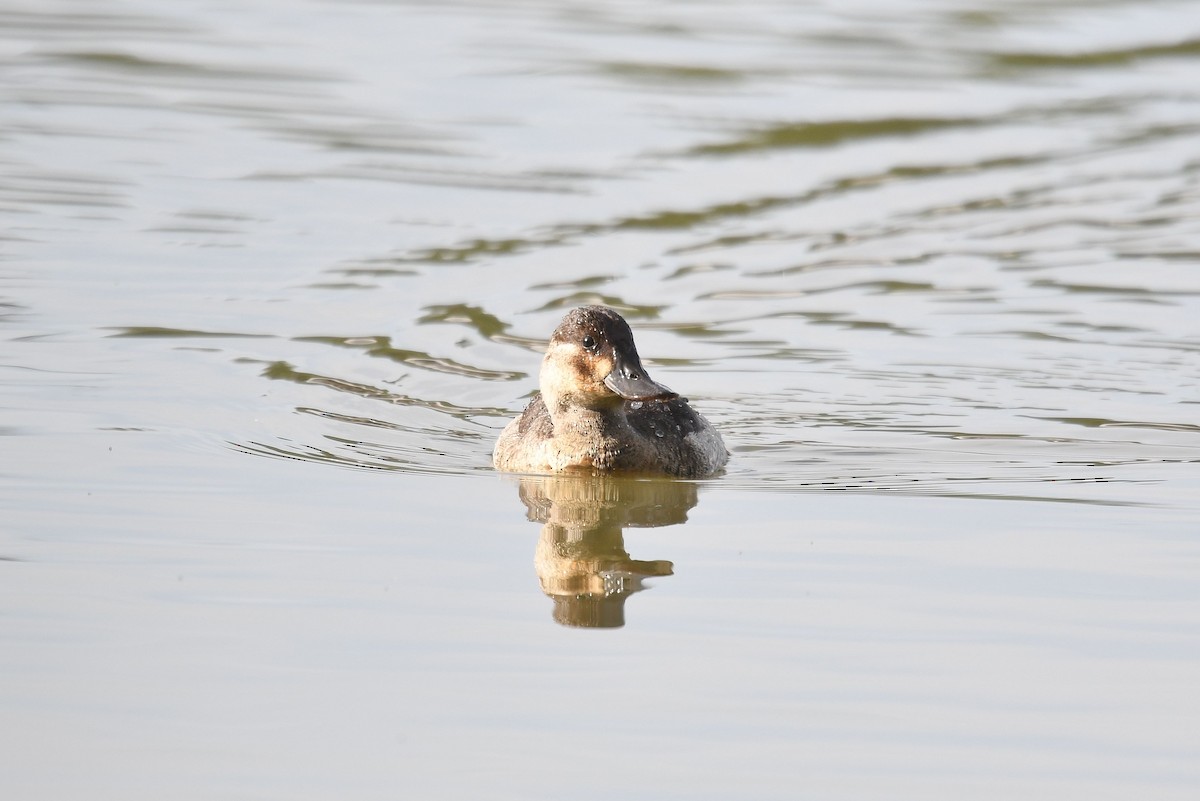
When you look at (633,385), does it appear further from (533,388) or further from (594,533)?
(533,388)

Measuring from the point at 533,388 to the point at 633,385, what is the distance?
9.57ft

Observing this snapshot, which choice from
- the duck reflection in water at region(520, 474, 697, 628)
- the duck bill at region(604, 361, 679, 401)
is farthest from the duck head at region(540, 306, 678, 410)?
the duck reflection in water at region(520, 474, 697, 628)

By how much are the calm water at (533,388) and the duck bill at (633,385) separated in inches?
19.1

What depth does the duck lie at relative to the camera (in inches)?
382

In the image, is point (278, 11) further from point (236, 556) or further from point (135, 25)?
point (236, 556)

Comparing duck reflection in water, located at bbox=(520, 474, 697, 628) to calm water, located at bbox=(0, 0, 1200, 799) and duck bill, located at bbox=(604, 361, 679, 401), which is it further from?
duck bill, located at bbox=(604, 361, 679, 401)

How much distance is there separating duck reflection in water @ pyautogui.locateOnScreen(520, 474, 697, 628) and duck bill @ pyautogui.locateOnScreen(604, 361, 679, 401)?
48 cm

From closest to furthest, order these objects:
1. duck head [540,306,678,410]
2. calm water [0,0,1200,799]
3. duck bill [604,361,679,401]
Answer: calm water [0,0,1200,799], duck bill [604,361,679,401], duck head [540,306,678,410]

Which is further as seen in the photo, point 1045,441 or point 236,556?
point 1045,441

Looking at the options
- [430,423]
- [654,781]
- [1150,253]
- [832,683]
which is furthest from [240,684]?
[1150,253]

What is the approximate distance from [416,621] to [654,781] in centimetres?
159

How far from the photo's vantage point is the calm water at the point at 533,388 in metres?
5.88

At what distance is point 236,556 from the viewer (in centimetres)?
771

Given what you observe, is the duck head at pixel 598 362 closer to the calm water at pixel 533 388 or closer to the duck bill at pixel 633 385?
the duck bill at pixel 633 385
